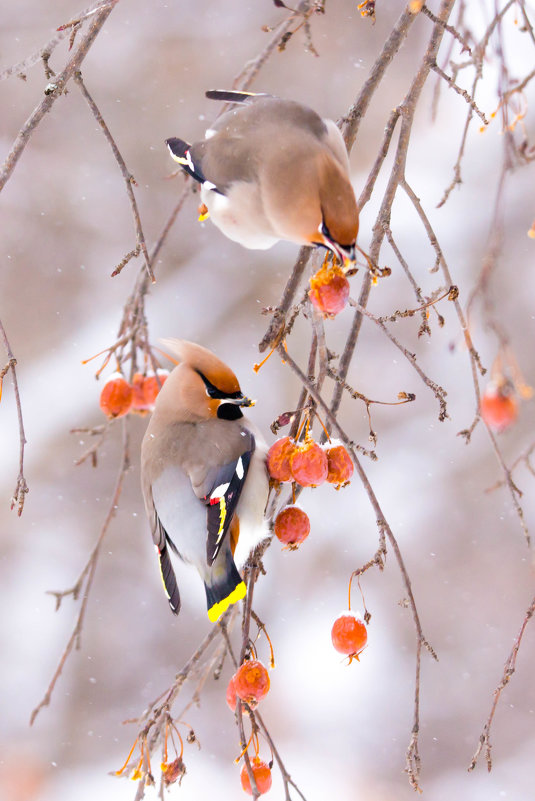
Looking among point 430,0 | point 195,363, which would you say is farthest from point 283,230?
point 430,0

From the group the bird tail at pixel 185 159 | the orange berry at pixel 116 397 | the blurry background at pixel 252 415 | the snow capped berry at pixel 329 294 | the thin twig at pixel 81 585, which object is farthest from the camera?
the blurry background at pixel 252 415

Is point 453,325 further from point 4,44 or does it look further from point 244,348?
point 4,44

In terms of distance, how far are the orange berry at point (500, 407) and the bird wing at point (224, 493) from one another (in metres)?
0.70

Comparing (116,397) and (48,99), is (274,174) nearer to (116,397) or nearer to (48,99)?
(48,99)

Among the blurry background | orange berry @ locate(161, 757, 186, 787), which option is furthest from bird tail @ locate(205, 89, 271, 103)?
the blurry background

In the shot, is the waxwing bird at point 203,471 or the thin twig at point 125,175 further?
the waxwing bird at point 203,471

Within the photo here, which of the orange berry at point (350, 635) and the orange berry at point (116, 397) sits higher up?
the orange berry at point (116, 397)

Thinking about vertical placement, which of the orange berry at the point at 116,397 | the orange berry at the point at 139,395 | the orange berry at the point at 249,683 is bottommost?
the orange berry at the point at 249,683

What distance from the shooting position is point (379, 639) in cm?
597

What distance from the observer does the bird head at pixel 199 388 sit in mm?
2225

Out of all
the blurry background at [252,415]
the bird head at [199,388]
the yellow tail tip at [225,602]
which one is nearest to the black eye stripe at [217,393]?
the bird head at [199,388]

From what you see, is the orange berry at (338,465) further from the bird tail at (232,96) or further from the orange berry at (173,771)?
the bird tail at (232,96)

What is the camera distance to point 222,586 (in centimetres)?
212

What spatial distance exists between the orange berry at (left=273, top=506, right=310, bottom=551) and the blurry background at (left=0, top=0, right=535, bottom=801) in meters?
3.84
